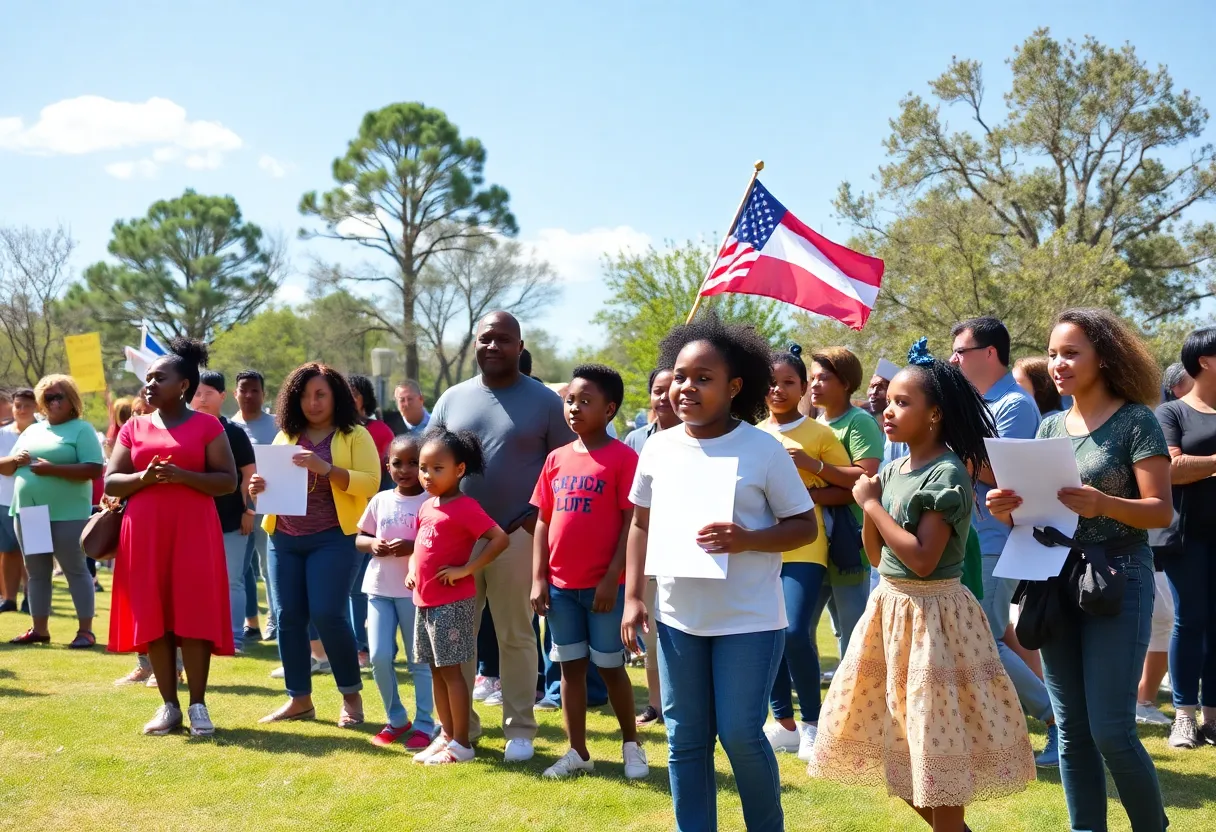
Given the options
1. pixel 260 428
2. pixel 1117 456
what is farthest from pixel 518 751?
pixel 260 428

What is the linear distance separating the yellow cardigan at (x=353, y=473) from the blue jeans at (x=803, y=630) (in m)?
2.56

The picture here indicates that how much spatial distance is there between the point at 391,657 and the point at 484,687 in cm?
161

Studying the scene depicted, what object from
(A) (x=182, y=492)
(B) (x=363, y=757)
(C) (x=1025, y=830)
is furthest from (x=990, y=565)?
(A) (x=182, y=492)

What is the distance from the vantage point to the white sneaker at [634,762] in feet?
17.9

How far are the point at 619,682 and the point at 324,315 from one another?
44.1 metres

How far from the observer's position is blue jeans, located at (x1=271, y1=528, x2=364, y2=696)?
20.7 ft

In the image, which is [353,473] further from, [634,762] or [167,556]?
[634,762]

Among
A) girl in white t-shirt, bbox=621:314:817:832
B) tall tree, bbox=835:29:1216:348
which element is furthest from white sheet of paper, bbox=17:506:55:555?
tall tree, bbox=835:29:1216:348

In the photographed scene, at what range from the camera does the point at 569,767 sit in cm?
549

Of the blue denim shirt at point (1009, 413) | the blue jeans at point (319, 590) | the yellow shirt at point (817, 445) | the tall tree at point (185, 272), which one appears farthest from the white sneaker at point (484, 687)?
the tall tree at point (185, 272)

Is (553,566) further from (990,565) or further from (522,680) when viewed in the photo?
(990,565)

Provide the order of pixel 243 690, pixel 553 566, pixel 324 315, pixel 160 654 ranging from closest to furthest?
pixel 553 566 → pixel 160 654 → pixel 243 690 → pixel 324 315

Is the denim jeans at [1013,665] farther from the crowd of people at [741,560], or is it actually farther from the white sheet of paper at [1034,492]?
the white sheet of paper at [1034,492]

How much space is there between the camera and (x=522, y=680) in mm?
5953
